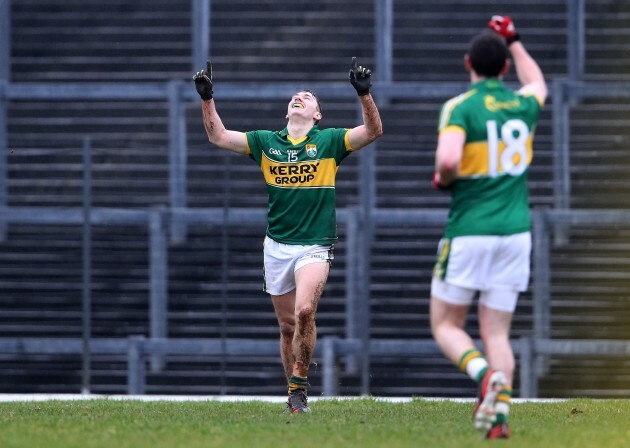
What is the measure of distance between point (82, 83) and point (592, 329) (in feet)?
21.9

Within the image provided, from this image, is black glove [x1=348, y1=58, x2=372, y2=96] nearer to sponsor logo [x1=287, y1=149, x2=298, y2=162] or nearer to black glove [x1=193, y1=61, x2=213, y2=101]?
sponsor logo [x1=287, y1=149, x2=298, y2=162]

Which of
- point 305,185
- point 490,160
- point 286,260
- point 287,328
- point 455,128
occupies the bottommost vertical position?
point 287,328

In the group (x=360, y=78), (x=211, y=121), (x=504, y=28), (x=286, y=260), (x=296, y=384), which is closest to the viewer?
(x=504, y=28)

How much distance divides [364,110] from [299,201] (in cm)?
68

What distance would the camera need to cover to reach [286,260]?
827cm

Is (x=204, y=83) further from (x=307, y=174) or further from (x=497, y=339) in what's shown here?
(x=497, y=339)

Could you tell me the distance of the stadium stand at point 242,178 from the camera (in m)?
12.3

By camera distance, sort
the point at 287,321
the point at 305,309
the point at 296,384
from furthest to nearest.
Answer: the point at 287,321
the point at 296,384
the point at 305,309

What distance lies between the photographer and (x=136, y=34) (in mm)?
15969

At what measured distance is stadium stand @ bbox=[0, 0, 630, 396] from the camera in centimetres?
1234

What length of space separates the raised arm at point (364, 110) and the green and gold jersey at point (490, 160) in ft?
5.17

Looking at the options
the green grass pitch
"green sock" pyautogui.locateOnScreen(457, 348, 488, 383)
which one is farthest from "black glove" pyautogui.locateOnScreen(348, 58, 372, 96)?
"green sock" pyautogui.locateOnScreen(457, 348, 488, 383)

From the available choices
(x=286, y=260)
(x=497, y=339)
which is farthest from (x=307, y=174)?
(x=497, y=339)

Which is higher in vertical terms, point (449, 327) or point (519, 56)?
point (519, 56)
